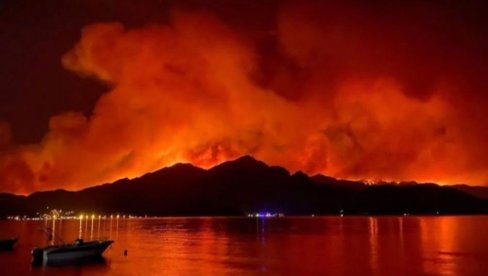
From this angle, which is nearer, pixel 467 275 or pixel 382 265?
pixel 467 275

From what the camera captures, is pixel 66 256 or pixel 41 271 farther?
pixel 66 256

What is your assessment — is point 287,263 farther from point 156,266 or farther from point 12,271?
point 12,271

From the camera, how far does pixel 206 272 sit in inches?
2002

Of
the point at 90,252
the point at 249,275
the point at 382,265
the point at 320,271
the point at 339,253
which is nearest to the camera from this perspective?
the point at 249,275

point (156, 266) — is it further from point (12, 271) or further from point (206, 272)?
point (12, 271)

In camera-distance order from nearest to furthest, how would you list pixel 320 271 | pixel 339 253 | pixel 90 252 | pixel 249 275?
pixel 249 275 → pixel 320 271 → pixel 90 252 → pixel 339 253

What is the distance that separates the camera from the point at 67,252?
61.2 metres

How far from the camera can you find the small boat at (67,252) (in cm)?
6031

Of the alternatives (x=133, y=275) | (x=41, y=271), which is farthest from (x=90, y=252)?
(x=133, y=275)

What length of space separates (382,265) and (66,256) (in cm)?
3275

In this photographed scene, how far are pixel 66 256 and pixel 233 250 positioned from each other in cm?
2321

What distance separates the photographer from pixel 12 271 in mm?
55438

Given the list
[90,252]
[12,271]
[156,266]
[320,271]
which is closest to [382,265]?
[320,271]

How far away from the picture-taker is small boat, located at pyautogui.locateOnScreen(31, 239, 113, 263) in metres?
60.3
